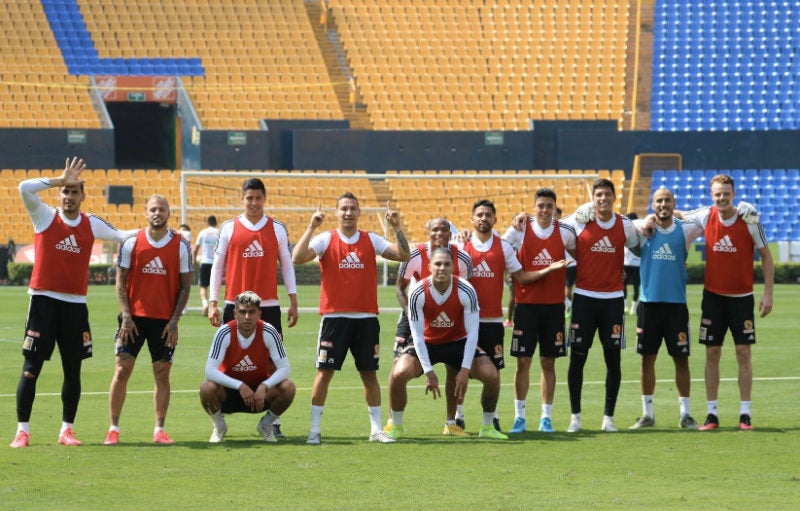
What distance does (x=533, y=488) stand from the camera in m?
8.33

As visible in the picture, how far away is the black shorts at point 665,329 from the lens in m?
11.3

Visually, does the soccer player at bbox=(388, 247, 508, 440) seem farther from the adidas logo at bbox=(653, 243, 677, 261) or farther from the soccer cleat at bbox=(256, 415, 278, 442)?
the adidas logo at bbox=(653, 243, 677, 261)

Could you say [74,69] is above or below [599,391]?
above

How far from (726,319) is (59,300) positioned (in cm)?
560

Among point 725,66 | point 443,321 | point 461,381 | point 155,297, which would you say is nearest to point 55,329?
point 155,297

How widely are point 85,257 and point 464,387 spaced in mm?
3111

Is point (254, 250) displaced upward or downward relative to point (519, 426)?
upward

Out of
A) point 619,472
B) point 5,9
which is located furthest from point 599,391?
point 5,9

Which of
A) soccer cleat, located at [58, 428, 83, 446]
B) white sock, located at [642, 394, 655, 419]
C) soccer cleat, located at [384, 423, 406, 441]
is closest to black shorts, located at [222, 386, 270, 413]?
soccer cleat, located at [384, 423, 406, 441]

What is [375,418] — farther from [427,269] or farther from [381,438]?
[427,269]

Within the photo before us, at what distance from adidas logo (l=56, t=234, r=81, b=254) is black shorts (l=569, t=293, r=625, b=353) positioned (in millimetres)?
4115

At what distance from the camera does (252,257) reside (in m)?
10.7

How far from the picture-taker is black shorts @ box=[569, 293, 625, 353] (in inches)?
440

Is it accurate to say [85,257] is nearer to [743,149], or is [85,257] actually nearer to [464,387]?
[464,387]
